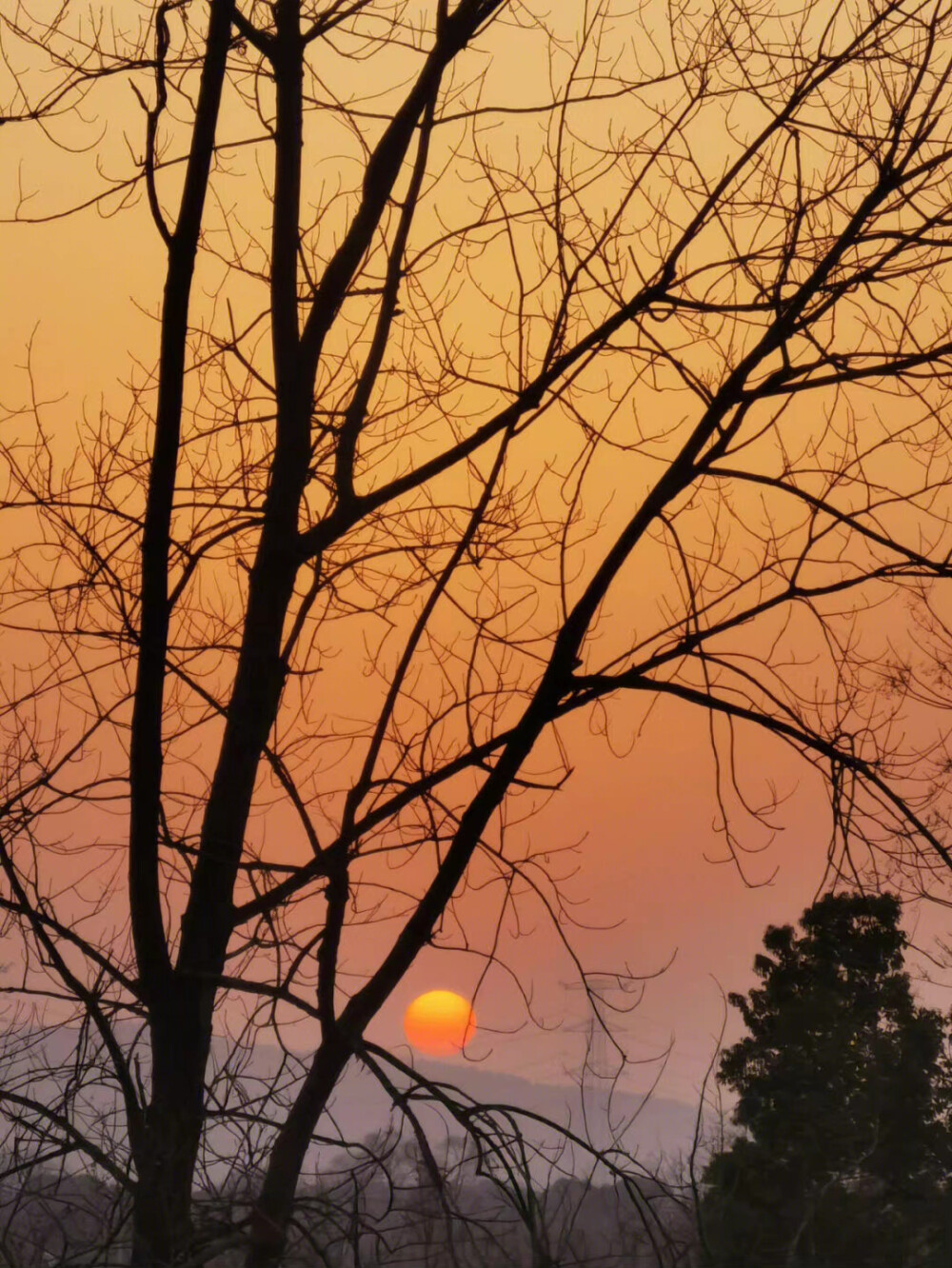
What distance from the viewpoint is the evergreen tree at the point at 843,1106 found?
5.55m

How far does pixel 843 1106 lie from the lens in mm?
8203

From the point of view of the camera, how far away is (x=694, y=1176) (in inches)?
128

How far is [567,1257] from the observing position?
3303mm

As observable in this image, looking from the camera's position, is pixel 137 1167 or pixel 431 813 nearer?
pixel 137 1167

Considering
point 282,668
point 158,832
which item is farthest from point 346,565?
point 158,832

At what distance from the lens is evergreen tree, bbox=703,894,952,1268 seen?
18.2ft

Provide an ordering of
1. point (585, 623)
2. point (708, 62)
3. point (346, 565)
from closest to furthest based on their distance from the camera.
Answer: point (585, 623)
point (708, 62)
point (346, 565)

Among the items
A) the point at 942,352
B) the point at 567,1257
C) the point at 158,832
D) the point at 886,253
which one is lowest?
the point at 567,1257

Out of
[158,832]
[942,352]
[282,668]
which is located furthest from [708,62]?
[158,832]

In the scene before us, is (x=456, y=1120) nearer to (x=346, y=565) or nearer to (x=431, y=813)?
(x=431, y=813)

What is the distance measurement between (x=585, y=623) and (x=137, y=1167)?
1.91 meters

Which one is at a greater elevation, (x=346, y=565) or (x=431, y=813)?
(x=346, y=565)

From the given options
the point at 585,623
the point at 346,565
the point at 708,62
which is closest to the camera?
the point at 585,623

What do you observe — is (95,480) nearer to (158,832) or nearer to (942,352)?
(158,832)
